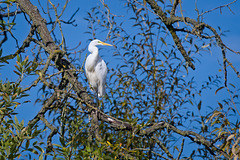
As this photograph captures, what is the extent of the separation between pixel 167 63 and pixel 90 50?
1.03 metres

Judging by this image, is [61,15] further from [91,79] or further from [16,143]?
[91,79]

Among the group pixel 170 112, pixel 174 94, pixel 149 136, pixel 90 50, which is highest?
pixel 90 50

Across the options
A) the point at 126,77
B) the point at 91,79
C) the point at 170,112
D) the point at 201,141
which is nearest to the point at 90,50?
the point at 91,79

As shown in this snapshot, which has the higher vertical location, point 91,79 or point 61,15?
point 91,79

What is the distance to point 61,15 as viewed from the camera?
1.98m

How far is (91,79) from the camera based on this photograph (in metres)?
3.47

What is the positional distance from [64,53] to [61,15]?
0.26 m

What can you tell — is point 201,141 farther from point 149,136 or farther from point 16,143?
point 16,143

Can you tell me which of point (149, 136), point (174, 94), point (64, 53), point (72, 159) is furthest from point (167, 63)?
point (72, 159)

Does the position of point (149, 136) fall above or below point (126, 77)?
below

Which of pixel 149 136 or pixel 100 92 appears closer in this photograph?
pixel 149 136

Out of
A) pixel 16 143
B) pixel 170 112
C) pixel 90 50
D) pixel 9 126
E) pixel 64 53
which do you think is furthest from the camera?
pixel 90 50

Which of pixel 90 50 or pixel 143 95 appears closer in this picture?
pixel 143 95

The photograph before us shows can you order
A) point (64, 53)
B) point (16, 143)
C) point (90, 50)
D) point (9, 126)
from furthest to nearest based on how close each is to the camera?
point (90, 50) → point (64, 53) → point (9, 126) → point (16, 143)
